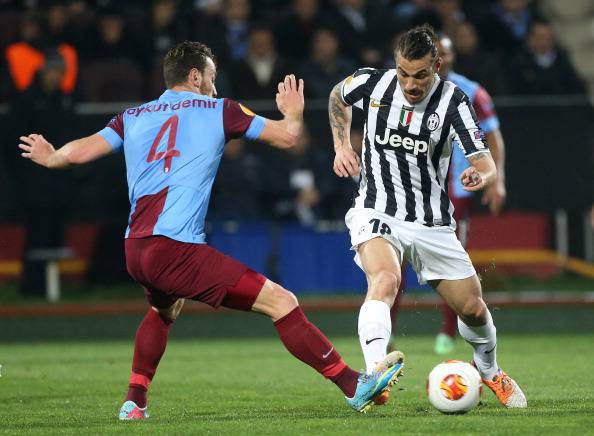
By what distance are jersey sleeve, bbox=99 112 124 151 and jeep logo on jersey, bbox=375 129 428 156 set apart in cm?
153

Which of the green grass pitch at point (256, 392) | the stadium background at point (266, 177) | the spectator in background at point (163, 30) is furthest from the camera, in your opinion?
the spectator in background at point (163, 30)

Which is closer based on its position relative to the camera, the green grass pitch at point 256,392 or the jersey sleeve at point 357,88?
the green grass pitch at point 256,392

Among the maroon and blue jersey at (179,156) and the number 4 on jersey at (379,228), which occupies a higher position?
the maroon and blue jersey at (179,156)

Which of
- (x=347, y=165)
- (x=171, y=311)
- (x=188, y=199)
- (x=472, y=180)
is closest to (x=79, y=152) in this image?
(x=188, y=199)

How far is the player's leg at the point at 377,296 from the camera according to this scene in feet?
21.3

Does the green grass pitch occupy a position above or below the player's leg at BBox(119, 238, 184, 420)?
below

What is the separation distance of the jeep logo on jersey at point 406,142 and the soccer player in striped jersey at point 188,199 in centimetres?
68

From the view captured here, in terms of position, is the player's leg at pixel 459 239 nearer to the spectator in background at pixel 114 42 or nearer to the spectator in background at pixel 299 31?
the spectator in background at pixel 299 31

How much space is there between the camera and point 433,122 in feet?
23.4

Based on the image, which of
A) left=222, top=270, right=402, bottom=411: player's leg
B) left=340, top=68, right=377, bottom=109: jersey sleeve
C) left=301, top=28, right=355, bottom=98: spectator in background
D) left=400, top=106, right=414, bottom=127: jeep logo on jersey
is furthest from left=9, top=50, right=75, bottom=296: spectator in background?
left=222, top=270, right=402, bottom=411: player's leg

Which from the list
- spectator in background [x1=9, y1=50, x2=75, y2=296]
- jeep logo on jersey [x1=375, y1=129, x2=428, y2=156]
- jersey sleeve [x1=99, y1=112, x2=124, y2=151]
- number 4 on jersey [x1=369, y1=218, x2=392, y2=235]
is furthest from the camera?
spectator in background [x1=9, y1=50, x2=75, y2=296]

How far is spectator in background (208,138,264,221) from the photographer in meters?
15.2

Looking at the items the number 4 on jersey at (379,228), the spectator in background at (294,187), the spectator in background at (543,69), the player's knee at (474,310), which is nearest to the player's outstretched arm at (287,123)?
the number 4 on jersey at (379,228)

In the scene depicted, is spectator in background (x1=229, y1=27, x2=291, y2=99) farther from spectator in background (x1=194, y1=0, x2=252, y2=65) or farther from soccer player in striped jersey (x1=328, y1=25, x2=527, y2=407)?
soccer player in striped jersey (x1=328, y1=25, x2=527, y2=407)
